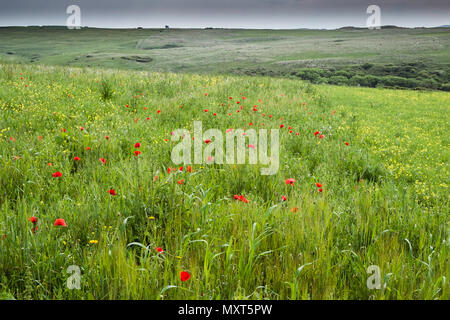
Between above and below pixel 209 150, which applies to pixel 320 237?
below

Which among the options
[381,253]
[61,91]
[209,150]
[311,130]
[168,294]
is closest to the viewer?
[168,294]

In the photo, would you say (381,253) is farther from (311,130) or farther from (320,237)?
(311,130)

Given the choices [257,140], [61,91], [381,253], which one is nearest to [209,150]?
[257,140]

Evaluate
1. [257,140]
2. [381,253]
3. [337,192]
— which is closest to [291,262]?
[381,253]

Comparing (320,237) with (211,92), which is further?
(211,92)

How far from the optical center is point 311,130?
7.28 m

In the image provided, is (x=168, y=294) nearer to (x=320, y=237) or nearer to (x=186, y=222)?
(x=186, y=222)

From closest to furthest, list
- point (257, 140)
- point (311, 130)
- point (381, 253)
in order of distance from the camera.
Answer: point (381, 253) → point (257, 140) → point (311, 130)

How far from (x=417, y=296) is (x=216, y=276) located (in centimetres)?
135

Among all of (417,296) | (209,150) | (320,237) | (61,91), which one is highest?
(61,91)

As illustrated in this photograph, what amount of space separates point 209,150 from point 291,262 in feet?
9.67

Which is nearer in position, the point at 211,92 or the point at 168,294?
the point at 168,294

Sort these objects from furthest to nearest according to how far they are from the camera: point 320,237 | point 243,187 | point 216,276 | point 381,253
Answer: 1. point 243,187
2. point 320,237
3. point 381,253
4. point 216,276

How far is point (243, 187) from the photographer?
3.87 m
